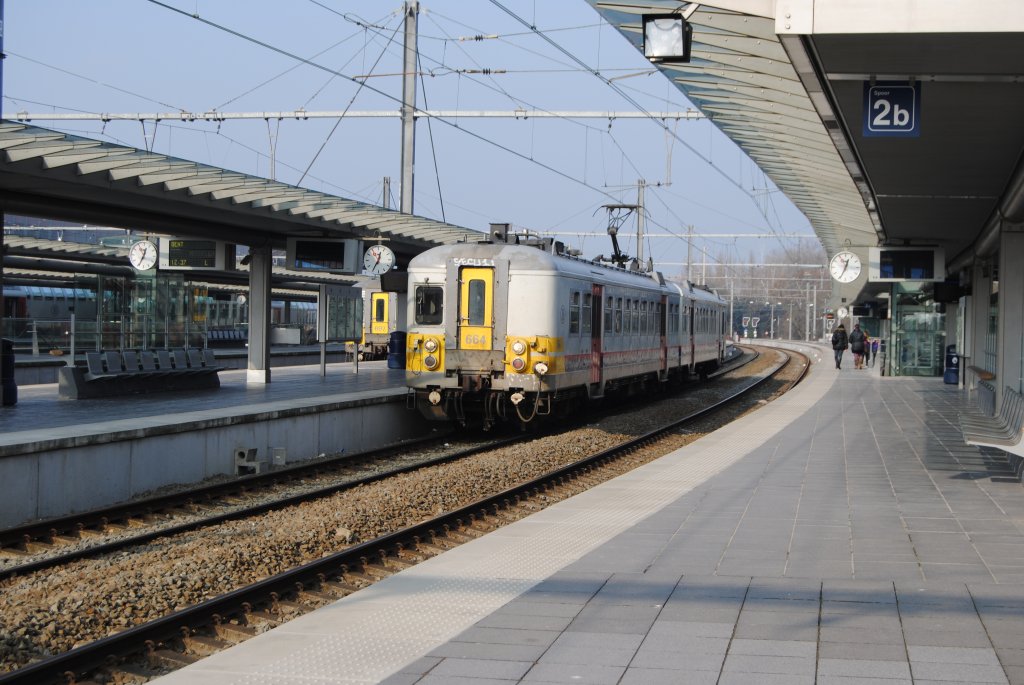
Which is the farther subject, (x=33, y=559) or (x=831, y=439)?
(x=831, y=439)

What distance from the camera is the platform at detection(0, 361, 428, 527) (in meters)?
12.3

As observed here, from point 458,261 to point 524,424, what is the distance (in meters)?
3.01

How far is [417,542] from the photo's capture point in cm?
1008

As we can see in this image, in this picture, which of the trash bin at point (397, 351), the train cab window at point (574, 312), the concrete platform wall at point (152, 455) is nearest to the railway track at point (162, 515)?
the concrete platform wall at point (152, 455)

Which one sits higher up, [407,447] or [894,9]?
[894,9]

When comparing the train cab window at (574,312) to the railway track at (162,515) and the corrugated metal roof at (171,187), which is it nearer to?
the railway track at (162,515)

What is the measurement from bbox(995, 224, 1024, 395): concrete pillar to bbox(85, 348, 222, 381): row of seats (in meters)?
14.3

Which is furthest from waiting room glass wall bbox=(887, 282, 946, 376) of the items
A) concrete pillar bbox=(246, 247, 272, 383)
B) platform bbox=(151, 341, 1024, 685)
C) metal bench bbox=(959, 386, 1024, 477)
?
platform bbox=(151, 341, 1024, 685)

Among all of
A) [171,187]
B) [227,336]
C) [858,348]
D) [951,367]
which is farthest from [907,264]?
[227,336]

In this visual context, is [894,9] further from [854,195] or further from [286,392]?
[286,392]

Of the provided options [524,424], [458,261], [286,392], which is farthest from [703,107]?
[286,392]

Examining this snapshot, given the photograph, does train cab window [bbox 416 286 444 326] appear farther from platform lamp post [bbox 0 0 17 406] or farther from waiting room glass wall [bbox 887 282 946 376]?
waiting room glass wall [bbox 887 282 946 376]

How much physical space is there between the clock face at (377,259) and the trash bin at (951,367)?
1724 centimetres

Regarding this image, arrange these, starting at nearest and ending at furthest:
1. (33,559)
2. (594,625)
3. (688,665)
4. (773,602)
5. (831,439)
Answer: (688,665) → (594,625) → (773,602) → (33,559) → (831,439)
